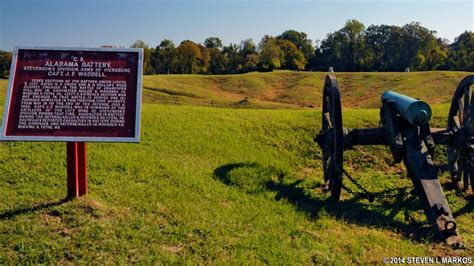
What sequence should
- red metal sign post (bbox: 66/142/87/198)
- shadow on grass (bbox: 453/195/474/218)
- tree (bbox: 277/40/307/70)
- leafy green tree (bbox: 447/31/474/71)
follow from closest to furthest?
red metal sign post (bbox: 66/142/87/198), shadow on grass (bbox: 453/195/474/218), leafy green tree (bbox: 447/31/474/71), tree (bbox: 277/40/307/70)

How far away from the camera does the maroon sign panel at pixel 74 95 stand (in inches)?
196

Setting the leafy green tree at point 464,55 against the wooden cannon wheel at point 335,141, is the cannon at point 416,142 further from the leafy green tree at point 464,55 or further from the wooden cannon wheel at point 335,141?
the leafy green tree at point 464,55

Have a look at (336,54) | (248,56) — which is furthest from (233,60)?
(336,54)

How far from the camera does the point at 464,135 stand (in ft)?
20.1

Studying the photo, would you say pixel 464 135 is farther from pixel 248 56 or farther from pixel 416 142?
pixel 248 56

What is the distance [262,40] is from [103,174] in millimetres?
54608

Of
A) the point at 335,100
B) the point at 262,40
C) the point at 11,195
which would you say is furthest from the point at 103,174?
the point at 262,40

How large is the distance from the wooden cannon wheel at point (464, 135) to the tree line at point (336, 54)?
46737 millimetres

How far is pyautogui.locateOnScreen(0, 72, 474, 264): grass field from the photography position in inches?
177

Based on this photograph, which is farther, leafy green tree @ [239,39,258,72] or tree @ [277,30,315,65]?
tree @ [277,30,315,65]

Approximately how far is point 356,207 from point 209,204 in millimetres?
2073

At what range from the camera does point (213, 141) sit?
8859 millimetres

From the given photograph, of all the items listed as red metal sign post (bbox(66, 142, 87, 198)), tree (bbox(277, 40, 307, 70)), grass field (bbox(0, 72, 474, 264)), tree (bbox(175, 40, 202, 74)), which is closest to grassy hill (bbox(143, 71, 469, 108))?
tree (bbox(277, 40, 307, 70))

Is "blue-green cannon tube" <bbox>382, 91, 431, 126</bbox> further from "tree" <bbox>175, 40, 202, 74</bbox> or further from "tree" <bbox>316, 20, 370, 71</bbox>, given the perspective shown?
"tree" <bbox>316, 20, 370, 71</bbox>
